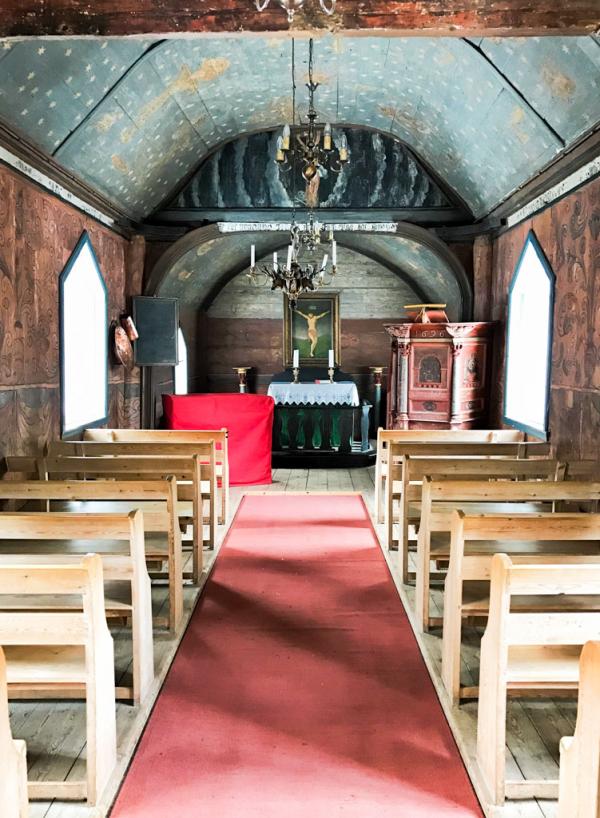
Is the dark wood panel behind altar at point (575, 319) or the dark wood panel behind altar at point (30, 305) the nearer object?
the dark wood panel behind altar at point (30, 305)

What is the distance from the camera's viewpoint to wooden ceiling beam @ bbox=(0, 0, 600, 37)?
4.07 m

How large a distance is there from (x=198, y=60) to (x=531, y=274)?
3.94m

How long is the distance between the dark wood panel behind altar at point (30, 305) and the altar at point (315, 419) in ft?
12.4

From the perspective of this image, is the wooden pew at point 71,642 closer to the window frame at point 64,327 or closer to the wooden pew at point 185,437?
the wooden pew at point 185,437

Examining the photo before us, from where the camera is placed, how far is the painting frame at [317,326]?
13.1m

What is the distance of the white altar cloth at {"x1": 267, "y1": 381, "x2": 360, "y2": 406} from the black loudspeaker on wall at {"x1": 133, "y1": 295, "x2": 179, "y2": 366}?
1.62 m

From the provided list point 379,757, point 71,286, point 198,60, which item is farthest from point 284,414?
point 379,757

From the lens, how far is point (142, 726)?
319 centimetres

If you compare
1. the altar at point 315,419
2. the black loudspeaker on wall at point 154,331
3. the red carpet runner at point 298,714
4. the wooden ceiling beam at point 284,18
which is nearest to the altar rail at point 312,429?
the altar at point 315,419

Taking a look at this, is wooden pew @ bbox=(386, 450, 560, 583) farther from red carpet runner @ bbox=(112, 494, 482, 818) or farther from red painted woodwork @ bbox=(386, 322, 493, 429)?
red painted woodwork @ bbox=(386, 322, 493, 429)

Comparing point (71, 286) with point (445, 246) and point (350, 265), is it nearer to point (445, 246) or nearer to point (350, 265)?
point (445, 246)

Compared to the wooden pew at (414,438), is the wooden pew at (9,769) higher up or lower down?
lower down

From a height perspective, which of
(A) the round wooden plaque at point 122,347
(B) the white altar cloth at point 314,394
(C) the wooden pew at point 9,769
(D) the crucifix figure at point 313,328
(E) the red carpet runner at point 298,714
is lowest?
(E) the red carpet runner at point 298,714

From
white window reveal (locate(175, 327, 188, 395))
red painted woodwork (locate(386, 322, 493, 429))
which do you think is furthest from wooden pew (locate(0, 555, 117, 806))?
white window reveal (locate(175, 327, 188, 395))
